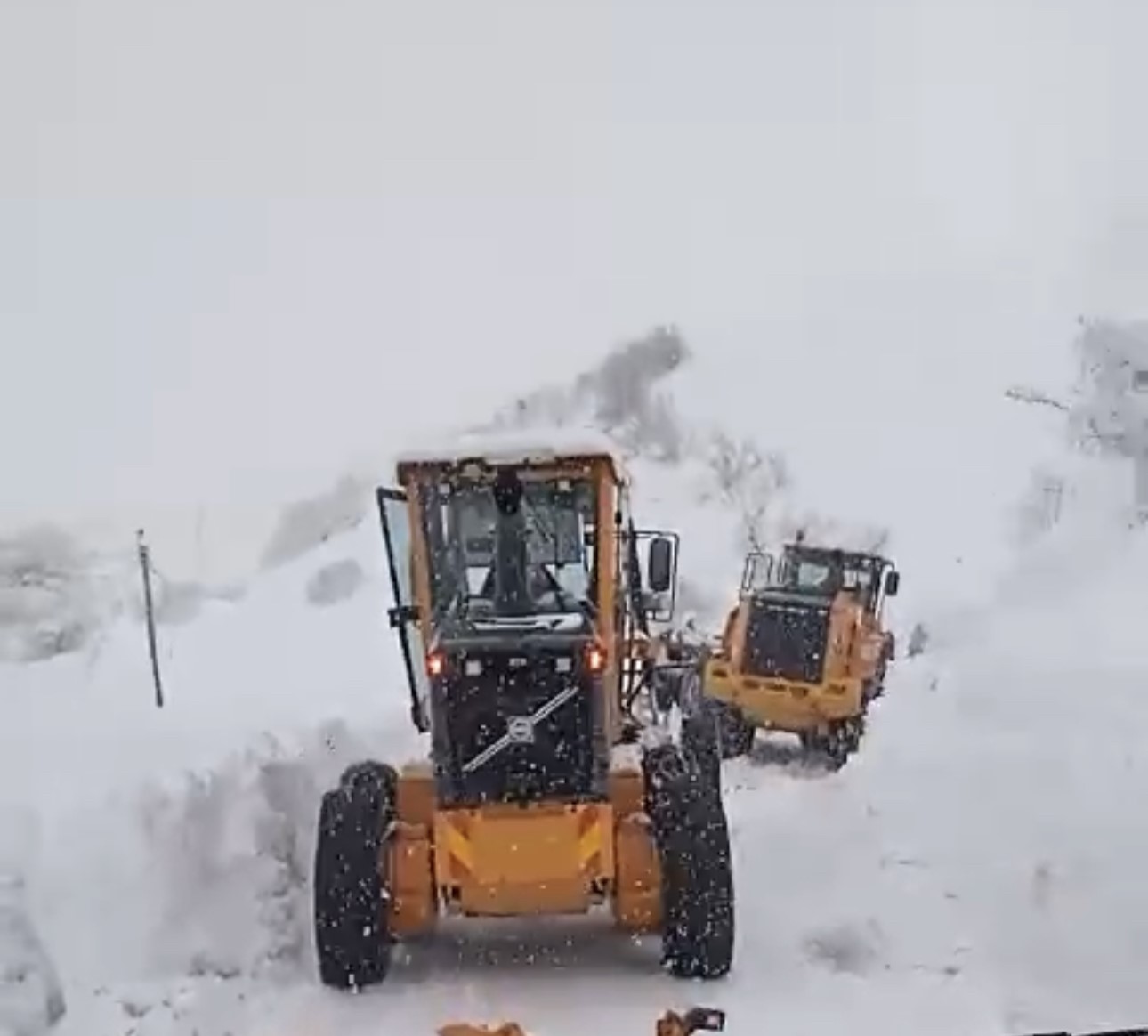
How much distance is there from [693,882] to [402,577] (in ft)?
6.09

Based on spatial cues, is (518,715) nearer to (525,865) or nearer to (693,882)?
(525,865)

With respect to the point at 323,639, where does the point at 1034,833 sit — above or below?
above

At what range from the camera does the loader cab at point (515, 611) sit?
338 inches

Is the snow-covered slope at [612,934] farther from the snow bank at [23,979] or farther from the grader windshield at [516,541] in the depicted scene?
the grader windshield at [516,541]

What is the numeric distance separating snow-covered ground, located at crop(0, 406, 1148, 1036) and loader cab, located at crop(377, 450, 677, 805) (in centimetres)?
99

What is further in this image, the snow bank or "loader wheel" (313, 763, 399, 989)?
"loader wheel" (313, 763, 399, 989)

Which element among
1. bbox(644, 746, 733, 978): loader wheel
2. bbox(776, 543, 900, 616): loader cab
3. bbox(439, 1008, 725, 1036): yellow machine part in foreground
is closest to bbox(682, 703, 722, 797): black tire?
bbox(776, 543, 900, 616): loader cab

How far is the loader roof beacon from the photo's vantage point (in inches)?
339

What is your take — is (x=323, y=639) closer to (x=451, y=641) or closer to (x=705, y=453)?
(x=705, y=453)

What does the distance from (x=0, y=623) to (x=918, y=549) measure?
47.6ft

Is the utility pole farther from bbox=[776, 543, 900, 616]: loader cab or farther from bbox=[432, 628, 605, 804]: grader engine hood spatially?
bbox=[432, 628, 605, 804]: grader engine hood

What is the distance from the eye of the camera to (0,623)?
2342cm

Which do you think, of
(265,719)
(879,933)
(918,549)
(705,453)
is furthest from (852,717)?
(705,453)

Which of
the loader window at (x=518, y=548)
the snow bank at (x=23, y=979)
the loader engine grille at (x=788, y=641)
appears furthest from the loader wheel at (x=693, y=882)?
the loader engine grille at (x=788, y=641)
